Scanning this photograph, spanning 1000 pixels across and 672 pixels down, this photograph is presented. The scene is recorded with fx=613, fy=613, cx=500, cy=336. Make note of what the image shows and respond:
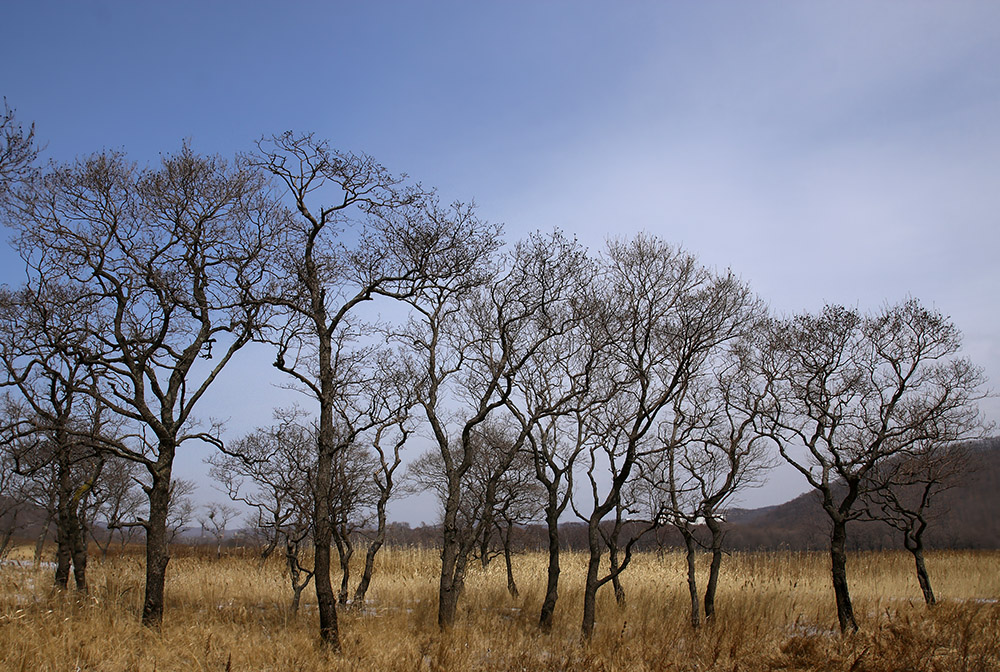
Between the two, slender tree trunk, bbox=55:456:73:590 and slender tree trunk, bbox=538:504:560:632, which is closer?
slender tree trunk, bbox=55:456:73:590

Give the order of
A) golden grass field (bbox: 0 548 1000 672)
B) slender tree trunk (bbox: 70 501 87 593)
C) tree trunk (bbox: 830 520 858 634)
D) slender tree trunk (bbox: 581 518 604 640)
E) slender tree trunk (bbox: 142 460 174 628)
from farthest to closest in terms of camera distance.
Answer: tree trunk (bbox: 830 520 858 634) < slender tree trunk (bbox: 70 501 87 593) < slender tree trunk (bbox: 581 518 604 640) < slender tree trunk (bbox: 142 460 174 628) < golden grass field (bbox: 0 548 1000 672)

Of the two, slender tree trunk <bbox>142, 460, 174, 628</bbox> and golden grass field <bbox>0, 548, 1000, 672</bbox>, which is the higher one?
slender tree trunk <bbox>142, 460, 174, 628</bbox>

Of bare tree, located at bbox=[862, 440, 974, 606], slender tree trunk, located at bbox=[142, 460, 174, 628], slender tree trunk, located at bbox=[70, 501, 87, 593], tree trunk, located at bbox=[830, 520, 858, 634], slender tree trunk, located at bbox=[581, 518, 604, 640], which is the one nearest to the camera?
slender tree trunk, located at bbox=[142, 460, 174, 628]

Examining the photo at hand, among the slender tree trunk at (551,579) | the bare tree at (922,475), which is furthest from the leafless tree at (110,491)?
the bare tree at (922,475)

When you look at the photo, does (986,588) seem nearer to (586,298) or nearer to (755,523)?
(755,523)

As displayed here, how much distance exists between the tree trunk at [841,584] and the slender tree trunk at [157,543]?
13.1m

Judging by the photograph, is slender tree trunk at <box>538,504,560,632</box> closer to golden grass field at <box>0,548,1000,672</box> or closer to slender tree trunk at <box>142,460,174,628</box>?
Answer: golden grass field at <box>0,548,1000,672</box>

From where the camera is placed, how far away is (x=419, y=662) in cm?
889

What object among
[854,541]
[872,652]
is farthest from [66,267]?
[854,541]

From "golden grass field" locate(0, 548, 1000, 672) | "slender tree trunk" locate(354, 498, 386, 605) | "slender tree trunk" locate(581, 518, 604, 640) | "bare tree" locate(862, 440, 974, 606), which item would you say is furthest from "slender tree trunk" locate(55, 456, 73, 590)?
"bare tree" locate(862, 440, 974, 606)

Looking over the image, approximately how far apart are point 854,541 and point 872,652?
18.0 m

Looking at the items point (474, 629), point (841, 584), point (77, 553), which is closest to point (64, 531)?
point (77, 553)

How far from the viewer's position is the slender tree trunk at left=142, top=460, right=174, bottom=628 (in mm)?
10188

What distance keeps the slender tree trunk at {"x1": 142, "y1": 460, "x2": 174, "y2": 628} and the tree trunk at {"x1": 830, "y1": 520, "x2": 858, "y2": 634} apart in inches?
516
